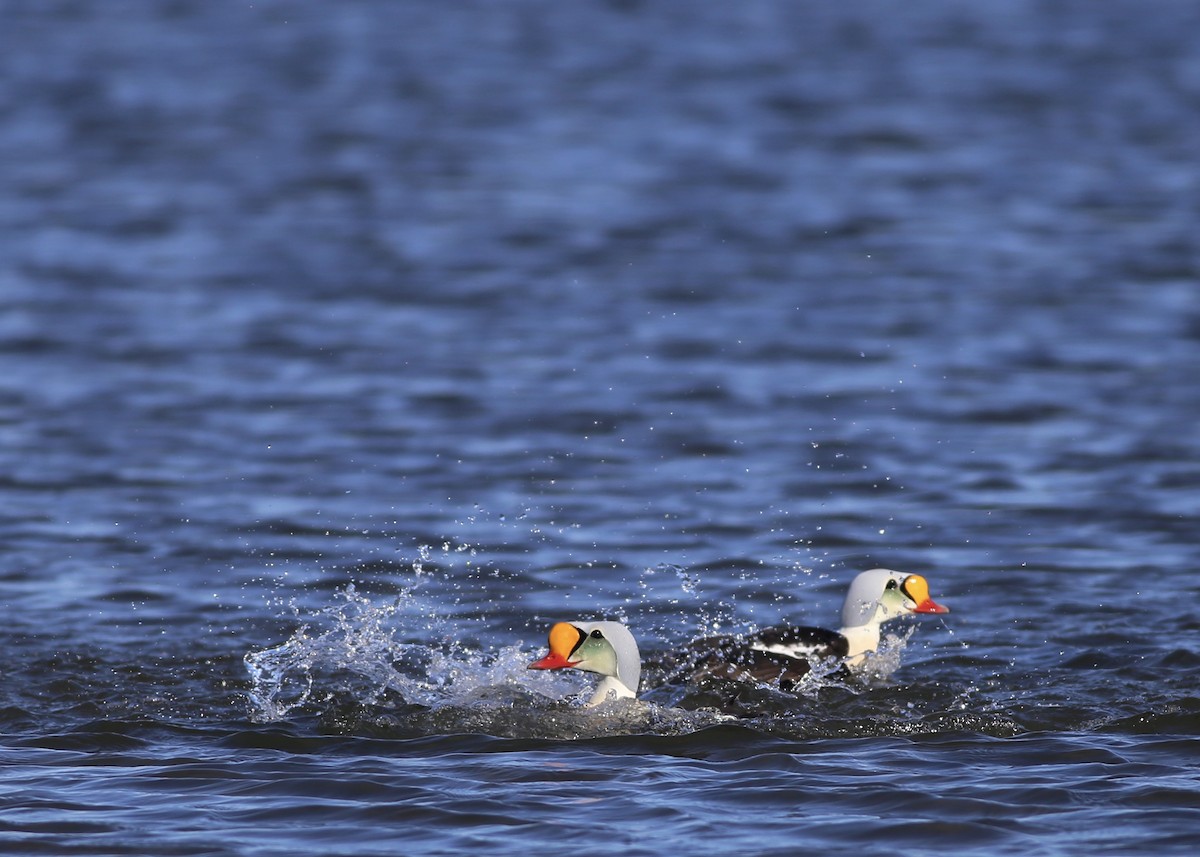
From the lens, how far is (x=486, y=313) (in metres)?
16.6

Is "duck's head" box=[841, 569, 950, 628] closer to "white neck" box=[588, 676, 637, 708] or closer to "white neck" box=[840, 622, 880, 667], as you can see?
"white neck" box=[840, 622, 880, 667]

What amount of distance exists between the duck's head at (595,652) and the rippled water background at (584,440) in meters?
0.22

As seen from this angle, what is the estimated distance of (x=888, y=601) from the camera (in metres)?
9.20

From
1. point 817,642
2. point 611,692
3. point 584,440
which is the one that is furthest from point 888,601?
point 584,440

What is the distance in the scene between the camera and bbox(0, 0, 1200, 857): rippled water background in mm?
7230

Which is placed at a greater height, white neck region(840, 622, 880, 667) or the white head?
the white head

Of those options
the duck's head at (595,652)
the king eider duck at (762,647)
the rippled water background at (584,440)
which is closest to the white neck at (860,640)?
the king eider duck at (762,647)

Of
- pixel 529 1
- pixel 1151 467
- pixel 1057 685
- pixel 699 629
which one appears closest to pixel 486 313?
pixel 1151 467

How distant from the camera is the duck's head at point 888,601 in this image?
9148 millimetres

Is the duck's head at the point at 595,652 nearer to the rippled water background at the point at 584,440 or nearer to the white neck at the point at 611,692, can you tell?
the white neck at the point at 611,692

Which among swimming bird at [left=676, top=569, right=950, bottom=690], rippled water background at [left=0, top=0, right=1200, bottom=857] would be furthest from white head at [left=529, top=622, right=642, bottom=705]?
swimming bird at [left=676, top=569, right=950, bottom=690]

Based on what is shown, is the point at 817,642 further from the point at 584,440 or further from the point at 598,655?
the point at 584,440

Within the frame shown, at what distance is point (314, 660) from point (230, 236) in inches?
443

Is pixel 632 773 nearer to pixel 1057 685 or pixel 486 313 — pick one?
pixel 1057 685
